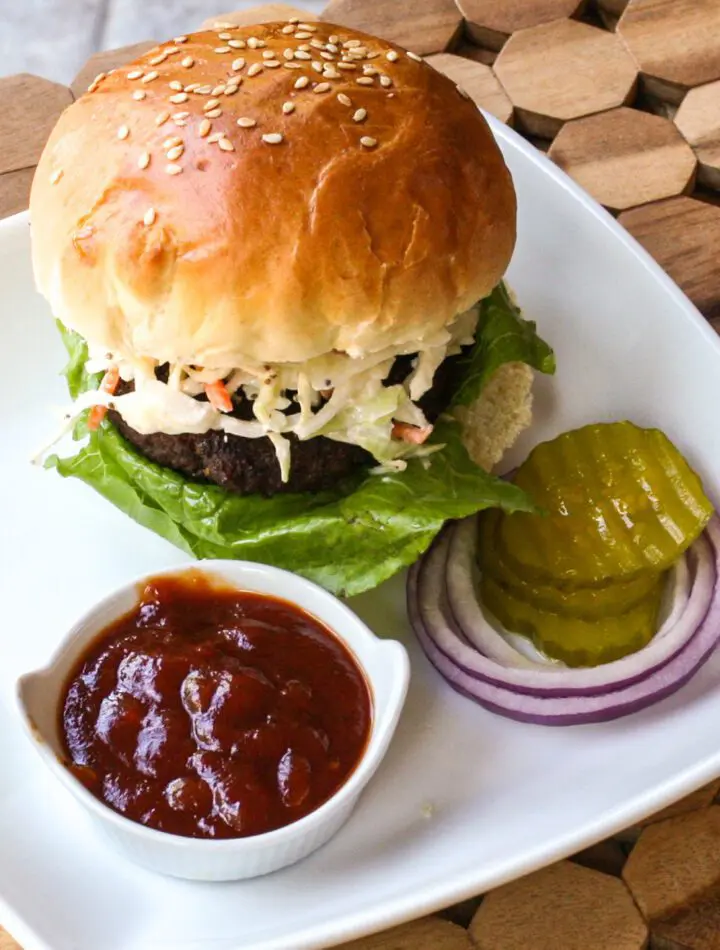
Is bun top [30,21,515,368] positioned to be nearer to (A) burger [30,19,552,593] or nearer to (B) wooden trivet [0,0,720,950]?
(A) burger [30,19,552,593]

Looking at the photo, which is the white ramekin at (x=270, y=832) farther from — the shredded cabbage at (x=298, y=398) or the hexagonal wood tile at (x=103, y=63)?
the hexagonal wood tile at (x=103, y=63)

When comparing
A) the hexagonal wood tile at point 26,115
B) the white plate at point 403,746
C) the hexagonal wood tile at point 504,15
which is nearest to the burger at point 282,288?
the white plate at point 403,746

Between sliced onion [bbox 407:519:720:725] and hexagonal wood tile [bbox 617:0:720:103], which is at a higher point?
hexagonal wood tile [bbox 617:0:720:103]

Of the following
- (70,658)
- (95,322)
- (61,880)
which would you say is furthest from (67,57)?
(61,880)

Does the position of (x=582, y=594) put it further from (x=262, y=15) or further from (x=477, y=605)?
(x=262, y=15)

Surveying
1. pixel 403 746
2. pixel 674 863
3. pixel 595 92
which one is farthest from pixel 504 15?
pixel 674 863

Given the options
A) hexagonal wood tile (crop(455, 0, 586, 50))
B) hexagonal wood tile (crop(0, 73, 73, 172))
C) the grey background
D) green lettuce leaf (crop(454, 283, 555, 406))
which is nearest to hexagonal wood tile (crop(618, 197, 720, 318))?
green lettuce leaf (crop(454, 283, 555, 406))

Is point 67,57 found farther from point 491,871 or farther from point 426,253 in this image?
point 491,871
